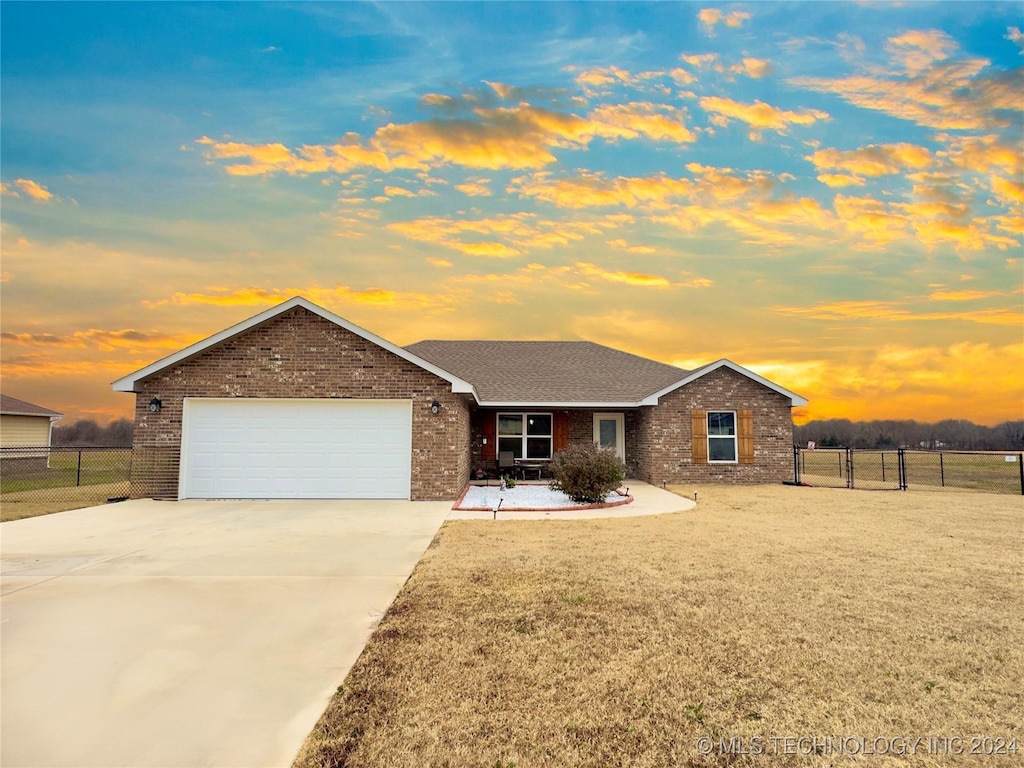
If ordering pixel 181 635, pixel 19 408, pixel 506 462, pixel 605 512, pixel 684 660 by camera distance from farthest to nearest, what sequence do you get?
pixel 19 408, pixel 506 462, pixel 605 512, pixel 181 635, pixel 684 660

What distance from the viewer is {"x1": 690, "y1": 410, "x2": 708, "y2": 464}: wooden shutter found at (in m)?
18.7

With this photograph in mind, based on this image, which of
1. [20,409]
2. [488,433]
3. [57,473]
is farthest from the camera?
[20,409]

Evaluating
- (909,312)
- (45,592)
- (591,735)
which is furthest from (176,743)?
(909,312)

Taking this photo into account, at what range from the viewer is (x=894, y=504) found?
13.8 metres

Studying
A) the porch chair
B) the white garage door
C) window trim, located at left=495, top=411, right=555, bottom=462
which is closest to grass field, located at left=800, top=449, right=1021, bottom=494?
window trim, located at left=495, top=411, right=555, bottom=462

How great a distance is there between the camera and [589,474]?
1327cm

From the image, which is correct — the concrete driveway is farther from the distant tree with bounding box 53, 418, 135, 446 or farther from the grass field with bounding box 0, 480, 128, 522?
the distant tree with bounding box 53, 418, 135, 446

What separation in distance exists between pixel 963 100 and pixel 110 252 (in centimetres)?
2287

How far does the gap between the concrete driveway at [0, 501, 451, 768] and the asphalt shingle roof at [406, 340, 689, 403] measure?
Result: 417 inches

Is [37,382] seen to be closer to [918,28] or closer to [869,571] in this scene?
[869,571]

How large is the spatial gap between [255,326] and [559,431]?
35.7ft

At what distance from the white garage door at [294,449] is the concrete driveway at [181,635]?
12.9ft

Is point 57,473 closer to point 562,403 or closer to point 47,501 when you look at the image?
point 47,501

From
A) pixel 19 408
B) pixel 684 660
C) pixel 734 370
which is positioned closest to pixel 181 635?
pixel 684 660
